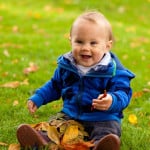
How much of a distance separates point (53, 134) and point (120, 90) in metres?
0.70

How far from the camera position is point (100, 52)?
4203mm

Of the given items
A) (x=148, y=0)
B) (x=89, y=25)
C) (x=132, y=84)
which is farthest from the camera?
(x=148, y=0)

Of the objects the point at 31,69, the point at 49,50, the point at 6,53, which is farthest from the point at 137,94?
the point at 49,50

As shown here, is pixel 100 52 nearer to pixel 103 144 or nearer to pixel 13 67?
pixel 103 144

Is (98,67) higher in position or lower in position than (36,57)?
higher

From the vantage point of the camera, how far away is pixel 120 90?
413cm

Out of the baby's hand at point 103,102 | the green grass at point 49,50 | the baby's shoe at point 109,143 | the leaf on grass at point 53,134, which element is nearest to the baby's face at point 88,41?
the baby's hand at point 103,102

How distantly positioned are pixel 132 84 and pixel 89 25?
118 inches

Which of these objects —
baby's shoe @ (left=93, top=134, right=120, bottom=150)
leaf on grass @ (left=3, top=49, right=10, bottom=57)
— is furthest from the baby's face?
leaf on grass @ (left=3, top=49, right=10, bottom=57)

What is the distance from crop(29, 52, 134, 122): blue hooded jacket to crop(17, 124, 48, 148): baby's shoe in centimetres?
46

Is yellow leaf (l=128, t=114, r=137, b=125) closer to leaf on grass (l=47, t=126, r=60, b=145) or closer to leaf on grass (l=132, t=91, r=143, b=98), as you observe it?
leaf on grass (l=132, t=91, r=143, b=98)

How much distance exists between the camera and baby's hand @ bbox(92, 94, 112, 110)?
12.4 ft

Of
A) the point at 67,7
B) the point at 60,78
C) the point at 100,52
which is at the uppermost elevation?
the point at 100,52

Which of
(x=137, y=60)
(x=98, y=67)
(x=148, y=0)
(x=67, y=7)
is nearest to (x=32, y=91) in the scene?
(x=98, y=67)
